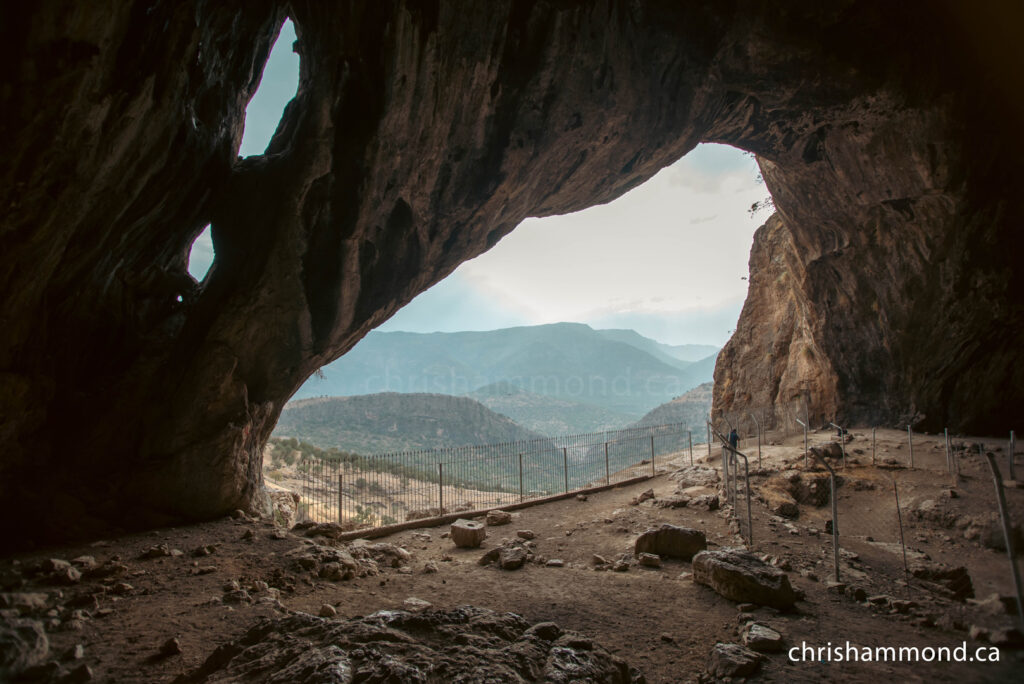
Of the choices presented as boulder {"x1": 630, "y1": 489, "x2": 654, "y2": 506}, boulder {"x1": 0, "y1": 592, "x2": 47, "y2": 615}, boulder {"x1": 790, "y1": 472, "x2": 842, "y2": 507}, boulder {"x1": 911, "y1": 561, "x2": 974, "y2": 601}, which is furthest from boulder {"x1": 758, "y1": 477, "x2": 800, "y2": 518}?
boulder {"x1": 0, "y1": 592, "x2": 47, "y2": 615}

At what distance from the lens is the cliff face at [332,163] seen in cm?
589

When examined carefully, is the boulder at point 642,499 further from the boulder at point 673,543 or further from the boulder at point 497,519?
the boulder at point 673,543

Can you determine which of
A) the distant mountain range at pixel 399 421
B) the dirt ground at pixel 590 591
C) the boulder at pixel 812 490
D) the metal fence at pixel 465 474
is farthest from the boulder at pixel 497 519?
the distant mountain range at pixel 399 421

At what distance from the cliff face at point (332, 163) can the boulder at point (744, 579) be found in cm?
801

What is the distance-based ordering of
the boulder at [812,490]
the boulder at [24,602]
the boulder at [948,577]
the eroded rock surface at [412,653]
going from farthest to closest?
1. the boulder at [812,490]
2. the boulder at [948,577]
3. the boulder at [24,602]
4. the eroded rock surface at [412,653]

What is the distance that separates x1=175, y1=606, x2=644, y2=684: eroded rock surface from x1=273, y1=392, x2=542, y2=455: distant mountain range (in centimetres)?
6152

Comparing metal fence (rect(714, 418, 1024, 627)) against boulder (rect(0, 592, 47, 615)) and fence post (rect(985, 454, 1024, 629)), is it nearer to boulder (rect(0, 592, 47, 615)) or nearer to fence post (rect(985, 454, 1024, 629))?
fence post (rect(985, 454, 1024, 629))

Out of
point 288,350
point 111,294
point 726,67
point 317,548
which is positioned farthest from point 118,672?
point 726,67

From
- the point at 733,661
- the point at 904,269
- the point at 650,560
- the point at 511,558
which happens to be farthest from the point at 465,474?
the point at 904,269

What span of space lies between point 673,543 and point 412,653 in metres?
5.74

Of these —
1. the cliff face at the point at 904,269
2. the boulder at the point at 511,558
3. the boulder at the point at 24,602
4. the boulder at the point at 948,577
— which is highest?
the cliff face at the point at 904,269

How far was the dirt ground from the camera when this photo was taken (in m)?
3.92

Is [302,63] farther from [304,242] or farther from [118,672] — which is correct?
[118,672]

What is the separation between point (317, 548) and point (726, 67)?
542 inches
